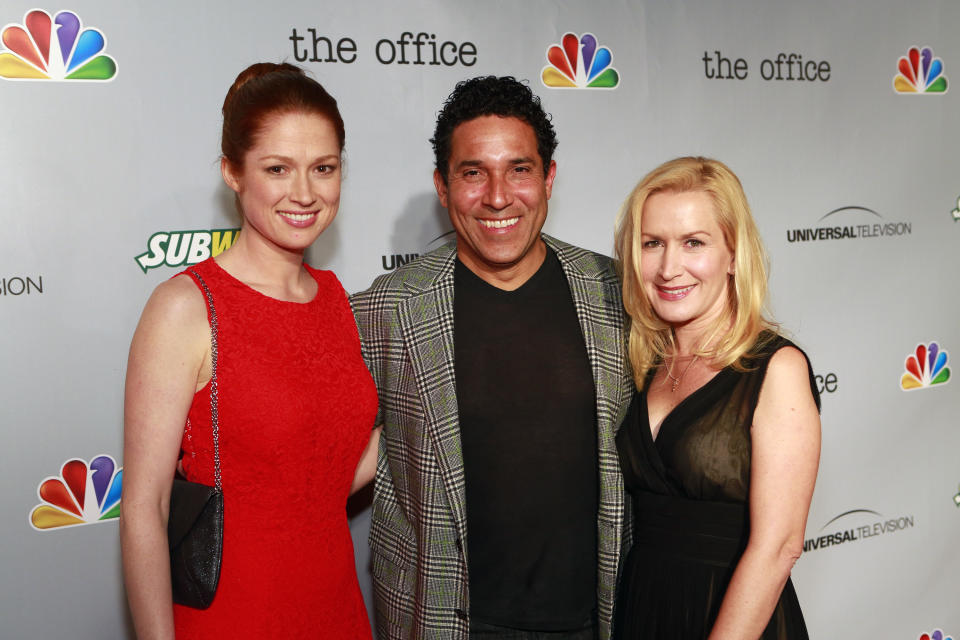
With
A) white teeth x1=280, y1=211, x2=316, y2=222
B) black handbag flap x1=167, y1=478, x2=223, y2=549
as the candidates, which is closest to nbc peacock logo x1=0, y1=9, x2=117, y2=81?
white teeth x1=280, y1=211, x2=316, y2=222

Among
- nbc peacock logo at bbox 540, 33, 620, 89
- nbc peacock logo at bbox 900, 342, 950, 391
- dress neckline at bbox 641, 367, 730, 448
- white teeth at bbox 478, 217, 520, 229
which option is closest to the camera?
dress neckline at bbox 641, 367, 730, 448

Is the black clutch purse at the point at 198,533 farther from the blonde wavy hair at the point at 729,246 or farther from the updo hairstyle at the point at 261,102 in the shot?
the blonde wavy hair at the point at 729,246

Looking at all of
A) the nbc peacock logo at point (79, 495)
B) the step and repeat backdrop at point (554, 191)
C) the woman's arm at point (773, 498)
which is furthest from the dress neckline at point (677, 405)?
the nbc peacock logo at point (79, 495)

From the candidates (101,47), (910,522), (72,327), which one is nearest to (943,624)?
(910,522)

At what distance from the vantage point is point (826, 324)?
319cm

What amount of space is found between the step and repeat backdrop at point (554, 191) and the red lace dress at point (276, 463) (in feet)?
0.31

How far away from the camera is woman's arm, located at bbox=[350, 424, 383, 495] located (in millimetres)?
2111

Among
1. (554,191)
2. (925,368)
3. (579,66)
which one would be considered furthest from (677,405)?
(925,368)

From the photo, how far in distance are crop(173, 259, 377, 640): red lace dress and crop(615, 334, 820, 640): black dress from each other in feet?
2.32

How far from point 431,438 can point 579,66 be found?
5.04 feet

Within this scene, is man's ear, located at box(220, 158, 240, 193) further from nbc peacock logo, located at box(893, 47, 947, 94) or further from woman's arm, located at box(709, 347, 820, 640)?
nbc peacock logo, located at box(893, 47, 947, 94)

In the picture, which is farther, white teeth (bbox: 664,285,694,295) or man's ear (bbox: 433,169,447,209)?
man's ear (bbox: 433,169,447,209)

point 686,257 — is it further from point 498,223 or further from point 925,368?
point 925,368

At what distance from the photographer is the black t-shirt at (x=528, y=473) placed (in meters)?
1.89
